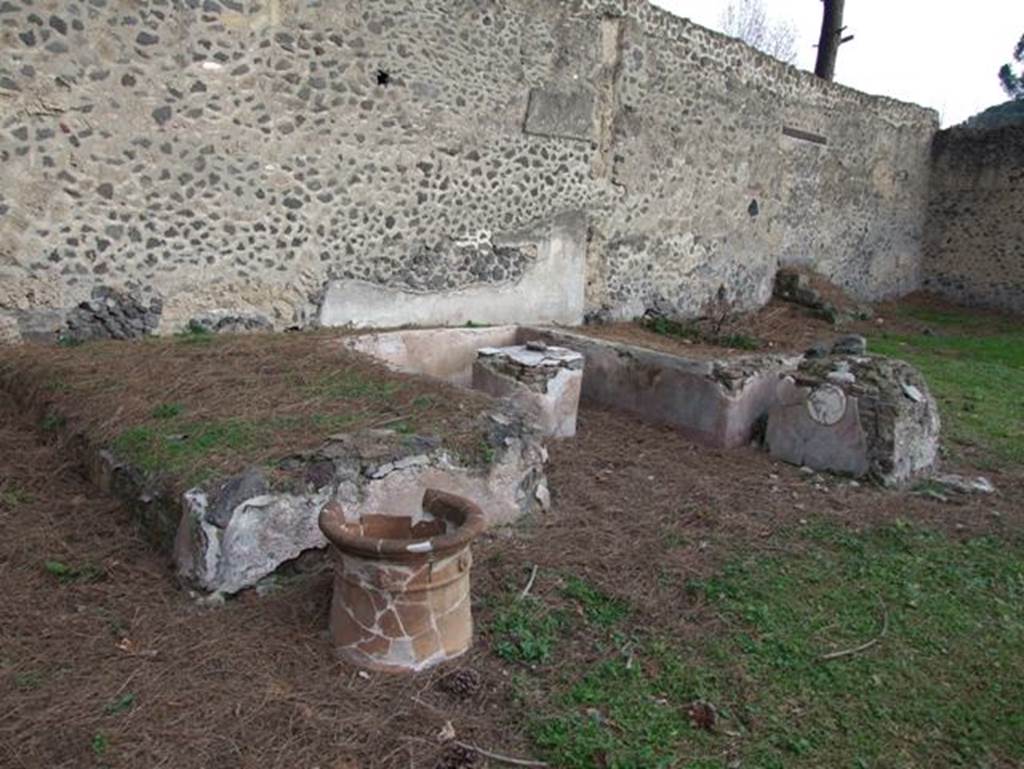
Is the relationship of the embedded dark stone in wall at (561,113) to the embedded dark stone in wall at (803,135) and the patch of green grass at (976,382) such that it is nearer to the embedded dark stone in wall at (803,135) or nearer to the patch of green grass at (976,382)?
the embedded dark stone in wall at (803,135)

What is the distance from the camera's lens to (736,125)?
11.0 meters

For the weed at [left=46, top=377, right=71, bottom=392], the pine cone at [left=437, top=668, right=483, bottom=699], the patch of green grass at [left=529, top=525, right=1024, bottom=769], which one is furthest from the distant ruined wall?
the patch of green grass at [left=529, top=525, right=1024, bottom=769]

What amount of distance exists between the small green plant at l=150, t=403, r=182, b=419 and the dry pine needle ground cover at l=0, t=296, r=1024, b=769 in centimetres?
49

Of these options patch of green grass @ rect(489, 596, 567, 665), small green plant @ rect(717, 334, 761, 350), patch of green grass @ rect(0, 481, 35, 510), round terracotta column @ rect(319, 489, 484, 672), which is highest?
small green plant @ rect(717, 334, 761, 350)

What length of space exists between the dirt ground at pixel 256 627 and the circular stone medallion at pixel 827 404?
24.6 inches

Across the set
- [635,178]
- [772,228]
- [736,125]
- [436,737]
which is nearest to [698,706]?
[436,737]

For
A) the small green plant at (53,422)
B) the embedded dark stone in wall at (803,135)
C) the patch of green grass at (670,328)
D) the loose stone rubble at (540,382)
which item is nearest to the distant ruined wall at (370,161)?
the patch of green grass at (670,328)

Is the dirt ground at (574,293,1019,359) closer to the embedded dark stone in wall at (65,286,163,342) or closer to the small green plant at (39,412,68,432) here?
the embedded dark stone in wall at (65,286,163,342)

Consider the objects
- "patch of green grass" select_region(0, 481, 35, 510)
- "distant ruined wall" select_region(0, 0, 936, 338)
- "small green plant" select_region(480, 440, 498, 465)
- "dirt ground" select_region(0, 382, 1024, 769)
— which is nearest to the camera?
"dirt ground" select_region(0, 382, 1024, 769)

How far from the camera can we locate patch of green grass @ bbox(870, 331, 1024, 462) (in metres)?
6.64

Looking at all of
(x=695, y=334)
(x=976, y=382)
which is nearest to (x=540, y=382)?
(x=695, y=334)

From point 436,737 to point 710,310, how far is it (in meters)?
9.38

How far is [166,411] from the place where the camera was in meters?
4.23

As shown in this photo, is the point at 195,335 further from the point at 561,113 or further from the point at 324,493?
the point at 561,113
